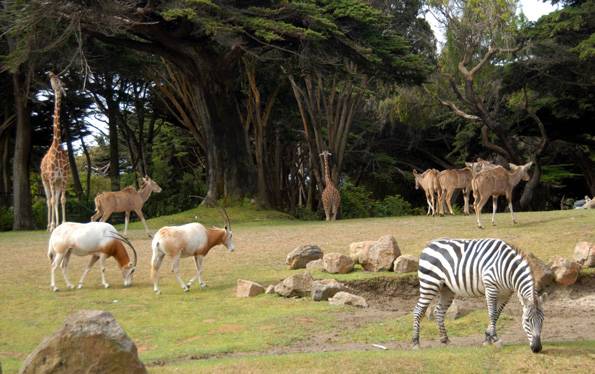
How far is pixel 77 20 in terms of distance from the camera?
69.2 feet

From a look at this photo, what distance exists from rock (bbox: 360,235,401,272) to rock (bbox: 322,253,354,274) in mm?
425

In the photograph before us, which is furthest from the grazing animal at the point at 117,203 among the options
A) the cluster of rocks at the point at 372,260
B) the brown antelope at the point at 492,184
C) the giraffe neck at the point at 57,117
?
the brown antelope at the point at 492,184

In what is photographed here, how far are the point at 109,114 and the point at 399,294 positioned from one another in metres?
26.6

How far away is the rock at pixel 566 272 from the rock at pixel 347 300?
3.45m

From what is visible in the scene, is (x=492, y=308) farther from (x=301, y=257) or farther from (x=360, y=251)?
(x=301, y=257)

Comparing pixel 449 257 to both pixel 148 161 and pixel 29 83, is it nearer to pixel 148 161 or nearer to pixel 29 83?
pixel 29 83

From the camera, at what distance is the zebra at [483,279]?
8.79 meters

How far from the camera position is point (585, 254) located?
1416 cm

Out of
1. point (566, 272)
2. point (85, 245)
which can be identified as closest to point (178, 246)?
point (85, 245)

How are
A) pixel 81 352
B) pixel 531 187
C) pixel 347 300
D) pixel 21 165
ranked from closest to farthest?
pixel 81 352, pixel 347 300, pixel 21 165, pixel 531 187

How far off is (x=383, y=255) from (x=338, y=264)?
34.0 inches

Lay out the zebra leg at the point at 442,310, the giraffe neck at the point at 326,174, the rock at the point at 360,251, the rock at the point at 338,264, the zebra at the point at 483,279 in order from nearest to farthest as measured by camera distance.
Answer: the zebra at the point at 483,279
the zebra leg at the point at 442,310
the rock at the point at 338,264
the rock at the point at 360,251
the giraffe neck at the point at 326,174

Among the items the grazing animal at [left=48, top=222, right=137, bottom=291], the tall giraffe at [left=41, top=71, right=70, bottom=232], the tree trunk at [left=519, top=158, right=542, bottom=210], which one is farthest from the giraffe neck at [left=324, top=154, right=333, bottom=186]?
the grazing animal at [left=48, top=222, right=137, bottom=291]

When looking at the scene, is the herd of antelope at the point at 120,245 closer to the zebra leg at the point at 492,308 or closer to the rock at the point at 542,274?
the rock at the point at 542,274
